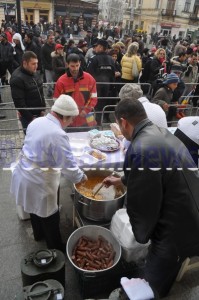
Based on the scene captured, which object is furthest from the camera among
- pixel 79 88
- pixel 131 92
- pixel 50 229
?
pixel 79 88

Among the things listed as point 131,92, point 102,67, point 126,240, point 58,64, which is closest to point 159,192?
point 126,240

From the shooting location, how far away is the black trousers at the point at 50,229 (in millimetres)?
2977

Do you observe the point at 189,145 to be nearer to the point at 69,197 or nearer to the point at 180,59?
the point at 69,197

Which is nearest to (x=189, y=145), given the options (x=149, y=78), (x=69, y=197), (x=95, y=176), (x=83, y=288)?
(x=95, y=176)

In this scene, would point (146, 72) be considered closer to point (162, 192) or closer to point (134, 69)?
point (134, 69)

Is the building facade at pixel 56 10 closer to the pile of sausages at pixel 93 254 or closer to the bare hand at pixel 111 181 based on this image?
the bare hand at pixel 111 181

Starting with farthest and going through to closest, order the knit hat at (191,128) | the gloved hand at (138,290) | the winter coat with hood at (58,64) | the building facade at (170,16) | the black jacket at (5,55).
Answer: the building facade at (170,16)
the black jacket at (5,55)
the winter coat with hood at (58,64)
the knit hat at (191,128)
the gloved hand at (138,290)

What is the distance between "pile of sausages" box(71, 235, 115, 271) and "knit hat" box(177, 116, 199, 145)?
1522mm

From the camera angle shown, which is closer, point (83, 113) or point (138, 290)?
point (138, 290)

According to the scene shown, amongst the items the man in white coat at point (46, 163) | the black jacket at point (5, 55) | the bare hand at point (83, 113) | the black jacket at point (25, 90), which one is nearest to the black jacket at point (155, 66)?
the bare hand at point (83, 113)

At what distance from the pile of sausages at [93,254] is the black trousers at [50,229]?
31 cm

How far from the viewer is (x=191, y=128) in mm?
2848

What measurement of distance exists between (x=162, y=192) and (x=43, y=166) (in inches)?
49.8

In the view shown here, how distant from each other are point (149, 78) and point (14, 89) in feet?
15.9
